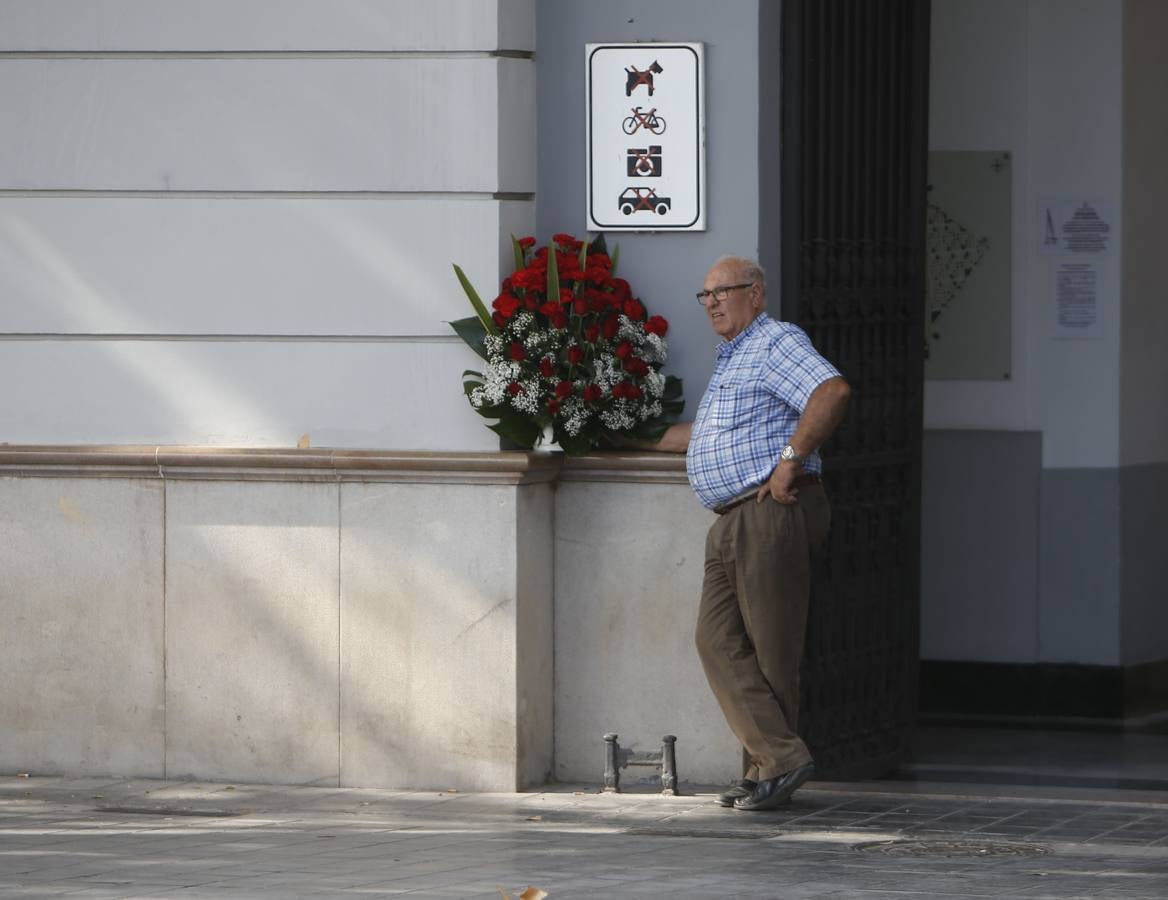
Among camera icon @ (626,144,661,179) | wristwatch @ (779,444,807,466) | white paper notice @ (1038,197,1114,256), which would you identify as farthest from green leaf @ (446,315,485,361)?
white paper notice @ (1038,197,1114,256)

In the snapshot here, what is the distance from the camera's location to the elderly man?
26.5 feet

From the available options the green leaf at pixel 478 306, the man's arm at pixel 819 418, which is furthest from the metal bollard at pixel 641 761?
the green leaf at pixel 478 306

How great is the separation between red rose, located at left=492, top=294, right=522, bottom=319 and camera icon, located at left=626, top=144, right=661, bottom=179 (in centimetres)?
72

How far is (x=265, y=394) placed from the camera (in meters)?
8.87

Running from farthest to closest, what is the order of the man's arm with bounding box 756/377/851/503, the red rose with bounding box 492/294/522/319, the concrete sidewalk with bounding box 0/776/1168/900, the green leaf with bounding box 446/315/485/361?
the green leaf with bounding box 446/315/485/361
the red rose with bounding box 492/294/522/319
the man's arm with bounding box 756/377/851/503
the concrete sidewalk with bounding box 0/776/1168/900

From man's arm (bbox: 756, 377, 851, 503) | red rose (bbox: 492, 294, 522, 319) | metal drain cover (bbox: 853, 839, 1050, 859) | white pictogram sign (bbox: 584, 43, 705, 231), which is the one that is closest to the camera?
metal drain cover (bbox: 853, 839, 1050, 859)

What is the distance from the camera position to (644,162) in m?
8.79

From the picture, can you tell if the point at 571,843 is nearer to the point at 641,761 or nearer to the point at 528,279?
the point at 641,761

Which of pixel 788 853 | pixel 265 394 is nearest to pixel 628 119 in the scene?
pixel 265 394

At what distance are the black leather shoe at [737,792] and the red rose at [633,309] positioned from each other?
5.87 feet

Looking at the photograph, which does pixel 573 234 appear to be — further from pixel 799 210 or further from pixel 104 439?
pixel 104 439

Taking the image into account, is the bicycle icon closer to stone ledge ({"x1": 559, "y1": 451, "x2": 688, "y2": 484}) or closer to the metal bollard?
stone ledge ({"x1": 559, "y1": 451, "x2": 688, "y2": 484})

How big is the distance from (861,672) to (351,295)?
2.53 meters

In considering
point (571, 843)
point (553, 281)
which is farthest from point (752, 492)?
point (571, 843)
